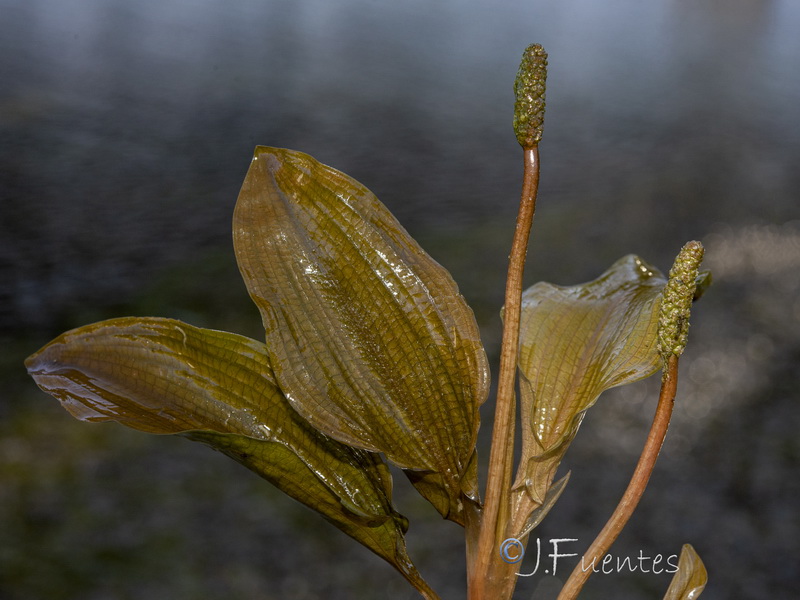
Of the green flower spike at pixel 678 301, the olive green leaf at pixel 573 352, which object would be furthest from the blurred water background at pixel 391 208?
the green flower spike at pixel 678 301

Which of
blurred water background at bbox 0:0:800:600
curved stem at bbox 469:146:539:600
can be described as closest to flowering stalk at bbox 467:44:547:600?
curved stem at bbox 469:146:539:600

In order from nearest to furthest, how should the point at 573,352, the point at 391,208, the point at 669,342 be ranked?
the point at 669,342
the point at 573,352
the point at 391,208

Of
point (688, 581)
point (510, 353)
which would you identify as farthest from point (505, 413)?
point (688, 581)

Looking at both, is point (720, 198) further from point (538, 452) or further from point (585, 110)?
point (538, 452)

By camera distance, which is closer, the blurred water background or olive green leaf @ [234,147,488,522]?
olive green leaf @ [234,147,488,522]

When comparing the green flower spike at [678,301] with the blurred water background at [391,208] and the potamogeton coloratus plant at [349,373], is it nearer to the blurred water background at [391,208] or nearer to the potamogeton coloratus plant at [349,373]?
the potamogeton coloratus plant at [349,373]

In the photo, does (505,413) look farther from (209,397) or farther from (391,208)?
(391,208)

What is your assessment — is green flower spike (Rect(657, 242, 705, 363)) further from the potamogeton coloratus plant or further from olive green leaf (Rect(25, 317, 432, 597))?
olive green leaf (Rect(25, 317, 432, 597))
